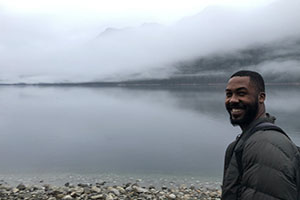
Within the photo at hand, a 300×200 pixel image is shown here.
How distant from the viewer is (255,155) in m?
1.94

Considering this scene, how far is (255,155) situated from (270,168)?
0.43 ft

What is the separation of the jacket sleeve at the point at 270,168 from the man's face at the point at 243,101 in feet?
0.98

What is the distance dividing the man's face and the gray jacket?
27 cm

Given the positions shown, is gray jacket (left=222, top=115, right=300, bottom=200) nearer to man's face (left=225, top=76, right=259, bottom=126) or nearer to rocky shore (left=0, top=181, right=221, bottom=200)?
man's face (left=225, top=76, right=259, bottom=126)

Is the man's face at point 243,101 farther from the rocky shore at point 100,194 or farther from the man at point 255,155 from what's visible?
the rocky shore at point 100,194

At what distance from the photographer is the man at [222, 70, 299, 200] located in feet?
6.02

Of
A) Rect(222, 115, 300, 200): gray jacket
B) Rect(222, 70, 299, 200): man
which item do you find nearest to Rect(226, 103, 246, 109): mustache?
Rect(222, 70, 299, 200): man

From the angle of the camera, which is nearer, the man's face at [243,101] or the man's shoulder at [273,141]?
the man's shoulder at [273,141]

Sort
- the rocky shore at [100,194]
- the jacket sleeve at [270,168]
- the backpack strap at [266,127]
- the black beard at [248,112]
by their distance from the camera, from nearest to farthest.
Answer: the jacket sleeve at [270,168], the backpack strap at [266,127], the black beard at [248,112], the rocky shore at [100,194]

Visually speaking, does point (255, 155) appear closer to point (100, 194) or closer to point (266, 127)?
point (266, 127)

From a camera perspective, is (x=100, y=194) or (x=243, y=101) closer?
(x=243, y=101)

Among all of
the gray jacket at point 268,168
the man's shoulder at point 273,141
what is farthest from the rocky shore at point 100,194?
the man's shoulder at point 273,141

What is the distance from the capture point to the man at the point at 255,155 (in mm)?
1834

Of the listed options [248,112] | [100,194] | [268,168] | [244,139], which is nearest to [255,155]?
[268,168]
